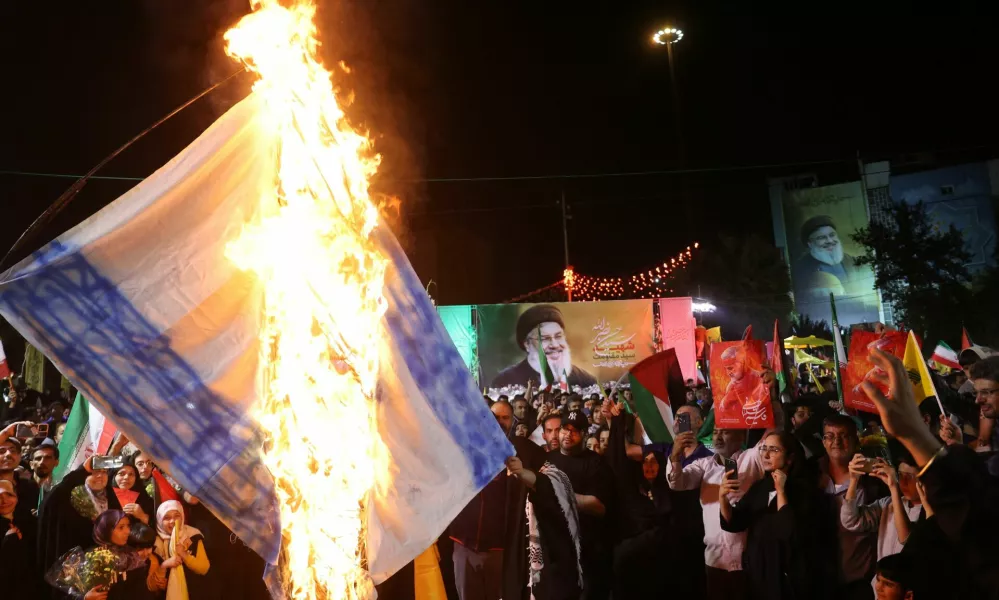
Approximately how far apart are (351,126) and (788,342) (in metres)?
21.5

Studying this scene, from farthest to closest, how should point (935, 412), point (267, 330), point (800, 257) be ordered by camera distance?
point (800, 257) < point (935, 412) < point (267, 330)

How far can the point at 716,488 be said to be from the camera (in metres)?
7.26

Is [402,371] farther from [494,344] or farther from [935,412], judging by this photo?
[494,344]

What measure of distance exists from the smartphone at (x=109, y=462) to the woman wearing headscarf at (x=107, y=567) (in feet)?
3.20

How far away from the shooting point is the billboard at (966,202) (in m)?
43.0

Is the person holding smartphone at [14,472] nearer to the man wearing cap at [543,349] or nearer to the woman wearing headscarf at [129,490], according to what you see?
the woman wearing headscarf at [129,490]

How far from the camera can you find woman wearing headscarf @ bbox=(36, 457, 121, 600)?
20.7 feet

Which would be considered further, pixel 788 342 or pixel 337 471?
pixel 788 342

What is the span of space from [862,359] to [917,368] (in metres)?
0.95

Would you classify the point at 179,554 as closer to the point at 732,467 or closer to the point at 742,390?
the point at 732,467

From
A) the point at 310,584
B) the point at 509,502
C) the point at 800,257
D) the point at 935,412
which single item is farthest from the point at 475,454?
the point at 800,257

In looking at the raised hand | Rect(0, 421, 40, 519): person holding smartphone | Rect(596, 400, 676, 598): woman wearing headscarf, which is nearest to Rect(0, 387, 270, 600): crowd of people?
Rect(0, 421, 40, 519): person holding smartphone

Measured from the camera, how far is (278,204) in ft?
13.2

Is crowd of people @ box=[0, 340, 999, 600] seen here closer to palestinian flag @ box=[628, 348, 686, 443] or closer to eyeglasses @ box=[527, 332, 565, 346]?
palestinian flag @ box=[628, 348, 686, 443]
